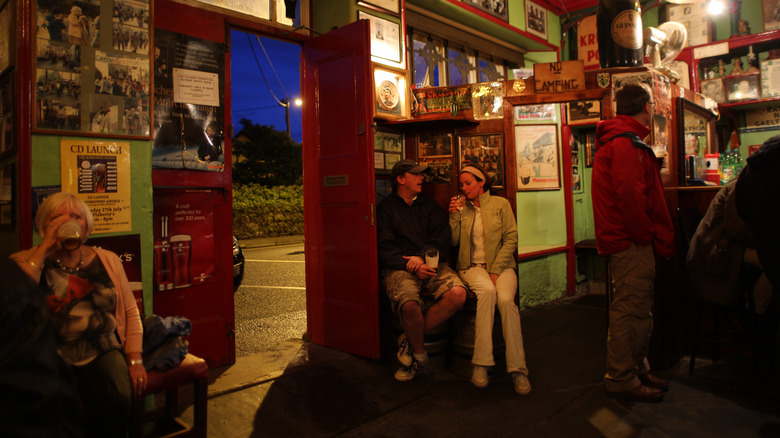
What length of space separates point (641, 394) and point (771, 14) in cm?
685

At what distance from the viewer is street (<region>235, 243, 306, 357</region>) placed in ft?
16.2

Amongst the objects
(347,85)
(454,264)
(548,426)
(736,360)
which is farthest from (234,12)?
(736,360)

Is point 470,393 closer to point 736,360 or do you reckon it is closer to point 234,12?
point 736,360

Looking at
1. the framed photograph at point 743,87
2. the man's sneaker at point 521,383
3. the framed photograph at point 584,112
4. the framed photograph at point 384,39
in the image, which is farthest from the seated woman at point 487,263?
the framed photograph at point 743,87

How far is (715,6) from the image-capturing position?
669 cm

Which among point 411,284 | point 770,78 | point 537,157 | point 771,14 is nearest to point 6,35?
point 411,284

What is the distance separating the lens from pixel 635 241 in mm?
3273

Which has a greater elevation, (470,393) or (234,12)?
(234,12)

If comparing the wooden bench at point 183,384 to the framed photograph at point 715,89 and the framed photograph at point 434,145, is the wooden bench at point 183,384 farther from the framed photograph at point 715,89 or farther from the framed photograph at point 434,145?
the framed photograph at point 715,89

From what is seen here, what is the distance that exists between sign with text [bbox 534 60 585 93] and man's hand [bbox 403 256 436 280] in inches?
75.1

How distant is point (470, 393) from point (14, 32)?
147 inches

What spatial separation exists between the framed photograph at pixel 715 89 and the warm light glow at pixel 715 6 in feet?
3.21

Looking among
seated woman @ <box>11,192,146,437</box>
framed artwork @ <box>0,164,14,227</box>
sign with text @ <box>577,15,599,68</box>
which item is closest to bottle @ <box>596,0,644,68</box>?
sign with text @ <box>577,15,599,68</box>

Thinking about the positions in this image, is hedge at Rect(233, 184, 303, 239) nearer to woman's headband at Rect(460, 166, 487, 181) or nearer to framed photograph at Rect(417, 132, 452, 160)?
framed photograph at Rect(417, 132, 452, 160)
